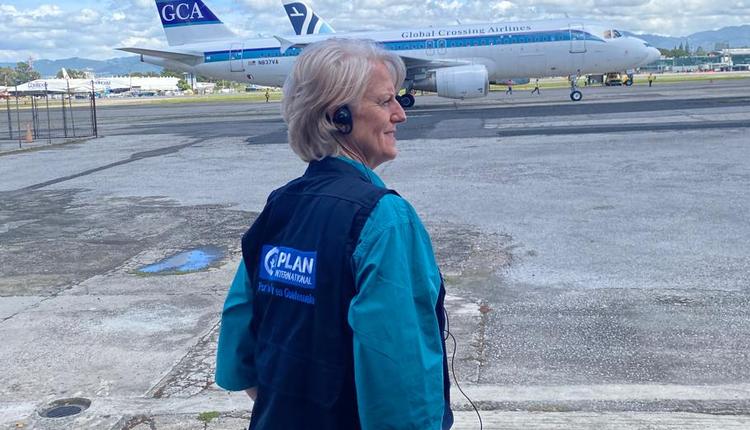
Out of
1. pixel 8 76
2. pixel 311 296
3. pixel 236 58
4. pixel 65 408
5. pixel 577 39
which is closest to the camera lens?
pixel 311 296

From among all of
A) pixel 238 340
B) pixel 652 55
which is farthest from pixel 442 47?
pixel 238 340

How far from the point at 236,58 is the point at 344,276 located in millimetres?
37138

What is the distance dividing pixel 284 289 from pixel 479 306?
4.27 meters

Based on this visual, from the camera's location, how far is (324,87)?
2082mm

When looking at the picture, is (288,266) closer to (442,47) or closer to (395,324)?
(395,324)

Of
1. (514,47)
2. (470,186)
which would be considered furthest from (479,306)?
(514,47)

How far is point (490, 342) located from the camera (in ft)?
17.5

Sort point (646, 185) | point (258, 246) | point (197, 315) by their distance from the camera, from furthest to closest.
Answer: point (646, 185), point (197, 315), point (258, 246)

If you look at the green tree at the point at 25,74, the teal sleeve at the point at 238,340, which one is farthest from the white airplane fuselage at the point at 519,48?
the green tree at the point at 25,74

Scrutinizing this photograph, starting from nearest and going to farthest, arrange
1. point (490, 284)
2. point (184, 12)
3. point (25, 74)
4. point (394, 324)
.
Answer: point (394, 324) < point (490, 284) < point (184, 12) < point (25, 74)

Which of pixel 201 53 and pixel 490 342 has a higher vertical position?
pixel 201 53

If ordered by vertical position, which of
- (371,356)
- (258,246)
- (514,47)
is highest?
(514,47)

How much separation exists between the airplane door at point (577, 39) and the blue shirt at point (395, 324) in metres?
32.3

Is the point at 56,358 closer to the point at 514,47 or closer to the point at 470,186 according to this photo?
the point at 470,186
